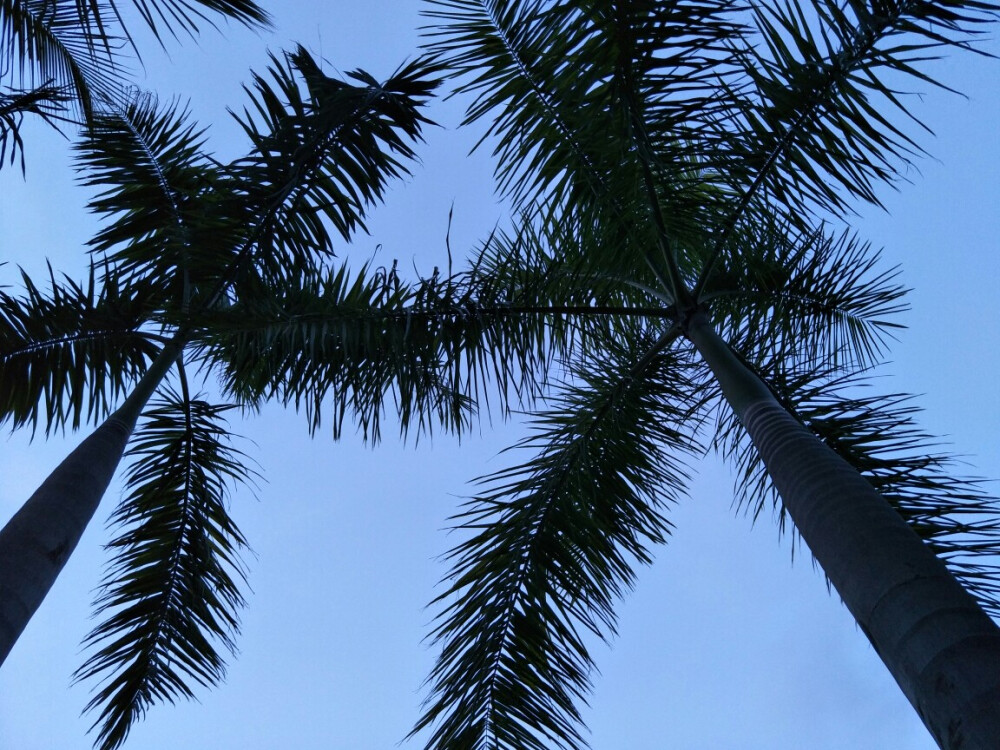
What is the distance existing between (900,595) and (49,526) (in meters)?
3.20

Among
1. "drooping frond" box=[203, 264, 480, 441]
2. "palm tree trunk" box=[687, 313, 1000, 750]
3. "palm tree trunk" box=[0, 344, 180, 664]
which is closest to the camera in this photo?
"palm tree trunk" box=[687, 313, 1000, 750]

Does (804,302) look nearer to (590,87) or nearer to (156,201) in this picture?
(590,87)

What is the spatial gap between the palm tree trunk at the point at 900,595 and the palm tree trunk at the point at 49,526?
294 cm

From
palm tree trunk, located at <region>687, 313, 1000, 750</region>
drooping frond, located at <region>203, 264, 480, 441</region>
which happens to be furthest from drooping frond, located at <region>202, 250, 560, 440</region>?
palm tree trunk, located at <region>687, 313, 1000, 750</region>

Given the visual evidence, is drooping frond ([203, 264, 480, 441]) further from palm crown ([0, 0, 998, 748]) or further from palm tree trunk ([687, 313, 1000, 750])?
palm tree trunk ([687, 313, 1000, 750])

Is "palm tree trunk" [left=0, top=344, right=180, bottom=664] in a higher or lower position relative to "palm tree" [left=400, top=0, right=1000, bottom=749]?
lower

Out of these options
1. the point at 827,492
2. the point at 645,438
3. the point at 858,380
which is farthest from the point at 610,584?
the point at 827,492

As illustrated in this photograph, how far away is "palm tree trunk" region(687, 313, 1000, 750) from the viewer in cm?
187

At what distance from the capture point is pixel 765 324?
5.54 m

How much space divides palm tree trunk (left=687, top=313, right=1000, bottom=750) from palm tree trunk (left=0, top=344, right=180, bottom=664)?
294 cm

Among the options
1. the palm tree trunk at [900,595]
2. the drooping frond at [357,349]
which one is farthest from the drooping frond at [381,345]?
the palm tree trunk at [900,595]

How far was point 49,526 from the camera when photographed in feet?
10.7

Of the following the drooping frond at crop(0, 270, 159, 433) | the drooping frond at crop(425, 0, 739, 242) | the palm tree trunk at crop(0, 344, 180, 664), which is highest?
the drooping frond at crop(425, 0, 739, 242)

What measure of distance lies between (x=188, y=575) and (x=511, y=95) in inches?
142
